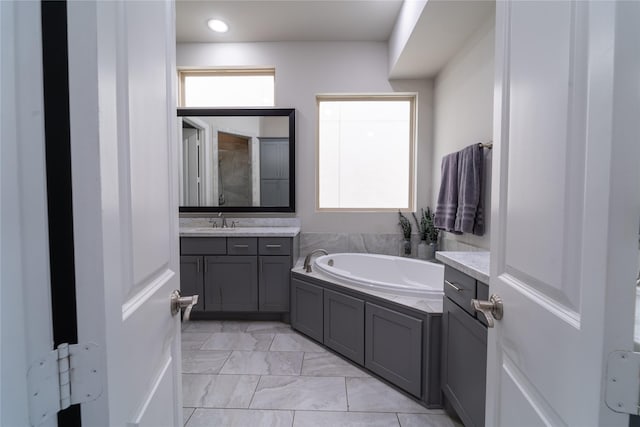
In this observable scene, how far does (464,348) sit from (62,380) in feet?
5.01

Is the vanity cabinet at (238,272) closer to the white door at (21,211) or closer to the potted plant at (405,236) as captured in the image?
the potted plant at (405,236)

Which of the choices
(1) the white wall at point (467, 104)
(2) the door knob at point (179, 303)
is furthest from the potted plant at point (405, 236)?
(2) the door knob at point (179, 303)

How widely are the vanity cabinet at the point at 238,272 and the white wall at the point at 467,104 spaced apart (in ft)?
5.54

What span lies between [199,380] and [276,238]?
130cm

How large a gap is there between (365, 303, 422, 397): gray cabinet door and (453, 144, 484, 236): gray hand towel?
0.88m

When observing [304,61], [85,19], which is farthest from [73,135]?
[304,61]

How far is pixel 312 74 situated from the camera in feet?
10.2

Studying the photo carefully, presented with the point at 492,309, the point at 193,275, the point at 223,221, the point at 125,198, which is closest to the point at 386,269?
the point at 223,221

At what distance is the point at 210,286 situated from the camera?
111 inches

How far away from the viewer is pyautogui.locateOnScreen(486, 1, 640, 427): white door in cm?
42

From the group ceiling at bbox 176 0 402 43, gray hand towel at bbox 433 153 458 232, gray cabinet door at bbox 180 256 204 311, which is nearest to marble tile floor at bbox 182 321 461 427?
gray cabinet door at bbox 180 256 204 311

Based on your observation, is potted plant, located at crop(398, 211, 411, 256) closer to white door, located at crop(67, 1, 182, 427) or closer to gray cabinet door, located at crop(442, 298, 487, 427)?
gray cabinet door, located at crop(442, 298, 487, 427)

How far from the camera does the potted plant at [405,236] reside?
10.1ft

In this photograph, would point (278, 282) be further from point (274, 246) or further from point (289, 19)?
point (289, 19)
